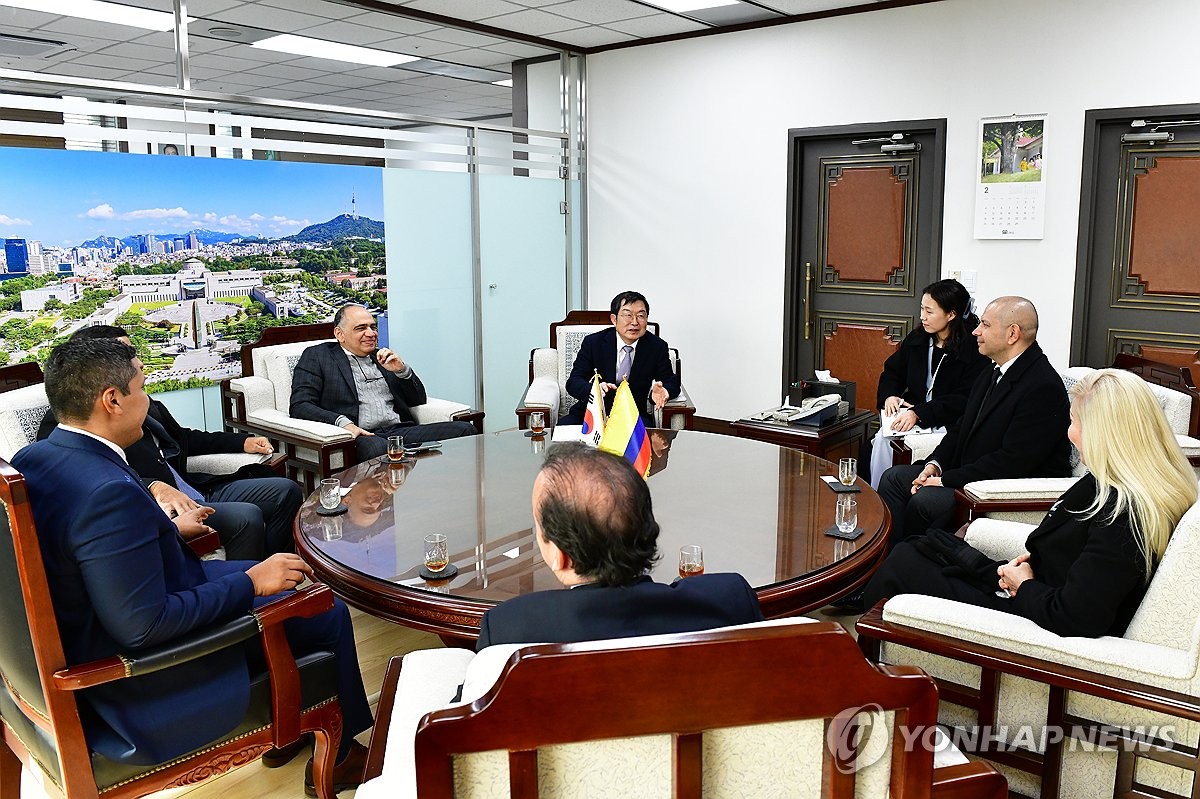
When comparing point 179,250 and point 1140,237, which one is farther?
point 1140,237

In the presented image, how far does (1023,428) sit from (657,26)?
411cm

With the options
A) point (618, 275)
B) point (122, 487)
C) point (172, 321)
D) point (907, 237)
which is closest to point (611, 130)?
point (618, 275)

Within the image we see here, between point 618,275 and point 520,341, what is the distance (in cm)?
99

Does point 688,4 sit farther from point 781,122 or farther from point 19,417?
point 19,417

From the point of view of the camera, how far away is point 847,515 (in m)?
2.66

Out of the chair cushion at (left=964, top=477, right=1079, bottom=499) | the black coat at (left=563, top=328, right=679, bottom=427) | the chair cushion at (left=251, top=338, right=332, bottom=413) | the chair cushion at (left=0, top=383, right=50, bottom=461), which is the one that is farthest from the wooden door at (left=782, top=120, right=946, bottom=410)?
the chair cushion at (left=0, top=383, right=50, bottom=461)

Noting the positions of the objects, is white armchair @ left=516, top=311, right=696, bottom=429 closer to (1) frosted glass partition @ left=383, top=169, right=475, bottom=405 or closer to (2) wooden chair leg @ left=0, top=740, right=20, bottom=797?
(1) frosted glass partition @ left=383, top=169, right=475, bottom=405

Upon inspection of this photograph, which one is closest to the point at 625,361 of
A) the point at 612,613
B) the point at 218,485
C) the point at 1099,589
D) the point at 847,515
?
the point at 218,485

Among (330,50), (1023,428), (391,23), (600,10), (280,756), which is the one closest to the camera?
(280,756)

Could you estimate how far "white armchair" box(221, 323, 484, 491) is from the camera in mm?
4125

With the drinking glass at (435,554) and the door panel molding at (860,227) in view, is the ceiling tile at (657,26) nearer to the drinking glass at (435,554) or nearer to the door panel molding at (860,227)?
the door panel molding at (860,227)

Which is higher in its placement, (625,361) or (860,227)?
(860,227)

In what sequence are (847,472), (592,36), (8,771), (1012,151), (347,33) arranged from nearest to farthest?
(8,771)
(847,472)
(1012,151)
(347,33)
(592,36)

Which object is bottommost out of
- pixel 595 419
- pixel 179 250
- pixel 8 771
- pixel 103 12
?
pixel 8 771
